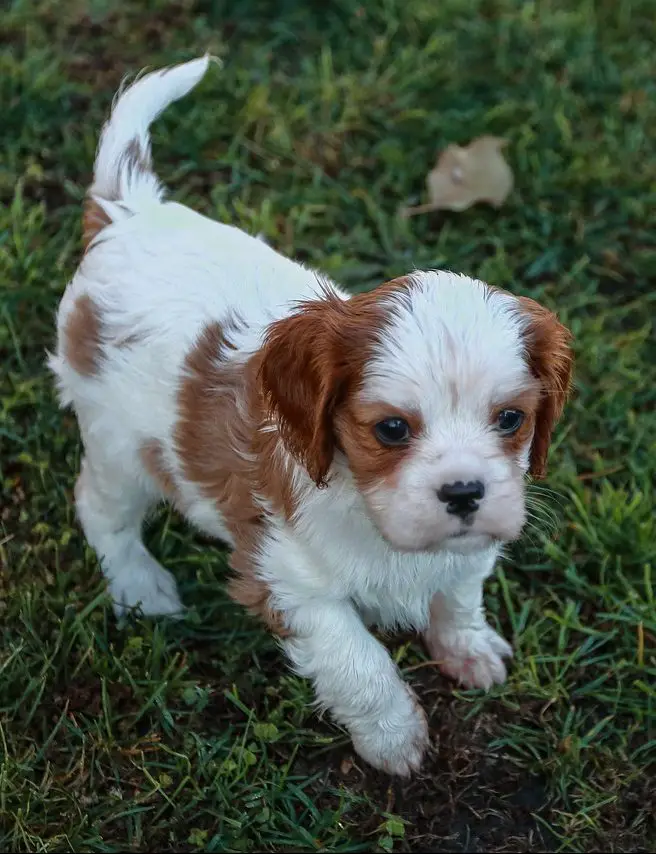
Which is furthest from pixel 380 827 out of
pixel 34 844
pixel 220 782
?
pixel 34 844

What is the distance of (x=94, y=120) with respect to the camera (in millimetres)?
5148

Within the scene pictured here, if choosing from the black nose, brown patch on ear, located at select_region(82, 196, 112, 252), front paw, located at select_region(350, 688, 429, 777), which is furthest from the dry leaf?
the black nose

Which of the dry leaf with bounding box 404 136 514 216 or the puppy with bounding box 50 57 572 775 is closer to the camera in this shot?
the puppy with bounding box 50 57 572 775

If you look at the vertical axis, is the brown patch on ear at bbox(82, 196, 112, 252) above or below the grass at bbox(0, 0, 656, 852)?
above

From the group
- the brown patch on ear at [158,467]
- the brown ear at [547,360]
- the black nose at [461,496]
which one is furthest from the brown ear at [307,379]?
the brown patch on ear at [158,467]

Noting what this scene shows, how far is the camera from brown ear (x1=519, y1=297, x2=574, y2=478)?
2.53 m

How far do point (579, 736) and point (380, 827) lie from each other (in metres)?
0.77

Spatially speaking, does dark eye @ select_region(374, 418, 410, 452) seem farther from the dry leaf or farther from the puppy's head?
the dry leaf

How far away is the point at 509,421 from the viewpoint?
246 cm

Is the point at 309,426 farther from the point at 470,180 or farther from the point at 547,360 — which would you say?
the point at 470,180

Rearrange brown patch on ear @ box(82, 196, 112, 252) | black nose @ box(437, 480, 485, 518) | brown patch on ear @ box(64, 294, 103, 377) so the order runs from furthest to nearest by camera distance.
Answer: brown patch on ear @ box(82, 196, 112, 252) < brown patch on ear @ box(64, 294, 103, 377) < black nose @ box(437, 480, 485, 518)

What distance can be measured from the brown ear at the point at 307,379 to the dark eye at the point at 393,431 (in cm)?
17

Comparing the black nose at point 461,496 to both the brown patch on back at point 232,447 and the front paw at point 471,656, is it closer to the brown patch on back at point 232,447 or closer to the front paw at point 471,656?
the brown patch on back at point 232,447

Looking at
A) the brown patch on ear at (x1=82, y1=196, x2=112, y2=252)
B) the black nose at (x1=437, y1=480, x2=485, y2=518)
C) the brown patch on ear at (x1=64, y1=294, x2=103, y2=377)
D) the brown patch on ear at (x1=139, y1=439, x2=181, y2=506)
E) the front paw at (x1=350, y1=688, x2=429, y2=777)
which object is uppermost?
the brown patch on ear at (x1=82, y1=196, x2=112, y2=252)
